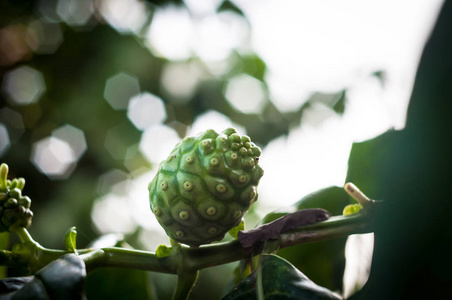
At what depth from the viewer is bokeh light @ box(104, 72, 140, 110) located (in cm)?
300

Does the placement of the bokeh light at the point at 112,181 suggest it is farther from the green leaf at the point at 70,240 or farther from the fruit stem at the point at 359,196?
the fruit stem at the point at 359,196

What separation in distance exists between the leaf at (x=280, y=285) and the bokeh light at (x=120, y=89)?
253 centimetres

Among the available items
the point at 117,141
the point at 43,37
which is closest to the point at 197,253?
the point at 117,141

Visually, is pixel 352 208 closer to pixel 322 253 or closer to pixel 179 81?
pixel 322 253

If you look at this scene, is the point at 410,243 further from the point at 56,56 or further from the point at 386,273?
the point at 56,56

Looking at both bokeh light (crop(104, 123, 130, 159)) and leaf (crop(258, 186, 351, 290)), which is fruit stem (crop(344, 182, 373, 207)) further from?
bokeh light (crop(104, 123, 130, 159))

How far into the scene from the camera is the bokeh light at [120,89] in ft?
9.86

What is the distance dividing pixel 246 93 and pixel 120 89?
99cm

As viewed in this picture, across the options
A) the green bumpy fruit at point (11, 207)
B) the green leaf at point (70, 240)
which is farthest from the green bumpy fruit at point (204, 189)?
the green bumpy fruit at point (11, 207)

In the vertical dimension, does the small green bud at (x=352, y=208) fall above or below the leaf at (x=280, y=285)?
above

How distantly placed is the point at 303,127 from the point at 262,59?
0.64 m

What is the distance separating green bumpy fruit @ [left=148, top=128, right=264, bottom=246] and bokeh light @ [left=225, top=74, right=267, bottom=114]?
2.60m

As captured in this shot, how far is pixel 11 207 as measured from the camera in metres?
0.75

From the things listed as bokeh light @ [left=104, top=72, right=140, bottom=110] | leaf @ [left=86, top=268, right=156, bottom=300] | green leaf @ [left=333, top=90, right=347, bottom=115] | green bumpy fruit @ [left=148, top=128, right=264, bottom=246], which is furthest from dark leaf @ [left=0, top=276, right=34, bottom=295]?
green leaf @ [left=333, top=90, right=347, bottom=115]
